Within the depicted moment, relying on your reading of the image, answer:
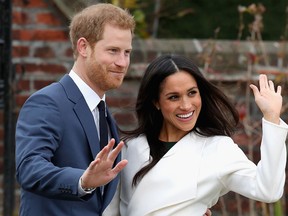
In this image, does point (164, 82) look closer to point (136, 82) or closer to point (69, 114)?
point (69, 114)

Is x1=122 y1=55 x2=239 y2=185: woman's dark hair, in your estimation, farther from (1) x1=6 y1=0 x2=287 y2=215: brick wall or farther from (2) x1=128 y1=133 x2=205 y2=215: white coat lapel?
(1) x1=6 y1=0 x2=287 y2=215: brick wall

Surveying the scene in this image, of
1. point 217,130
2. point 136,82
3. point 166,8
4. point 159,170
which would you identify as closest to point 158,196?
point 159,170

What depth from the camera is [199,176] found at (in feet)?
14.1

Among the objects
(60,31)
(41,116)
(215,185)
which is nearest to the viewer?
(41,116)

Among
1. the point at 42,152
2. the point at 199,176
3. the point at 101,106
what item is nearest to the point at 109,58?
the point at 101,106

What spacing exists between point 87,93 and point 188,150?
20.4 inches

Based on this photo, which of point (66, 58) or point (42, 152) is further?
point (66, 58)

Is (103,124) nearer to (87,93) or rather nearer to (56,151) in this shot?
(87,93)

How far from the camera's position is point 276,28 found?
7391 millimetres

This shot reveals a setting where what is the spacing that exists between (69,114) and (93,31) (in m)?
0.36

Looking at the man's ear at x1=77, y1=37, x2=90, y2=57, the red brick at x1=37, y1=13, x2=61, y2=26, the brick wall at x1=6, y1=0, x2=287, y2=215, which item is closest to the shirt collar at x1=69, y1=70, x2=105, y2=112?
the man's ear at x1=77, y1=37, x2=90, y2=57

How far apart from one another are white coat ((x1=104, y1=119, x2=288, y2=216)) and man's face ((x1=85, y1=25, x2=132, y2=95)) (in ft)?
1.47

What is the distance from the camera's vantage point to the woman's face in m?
4.41

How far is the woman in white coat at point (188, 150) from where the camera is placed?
4.12 meters
